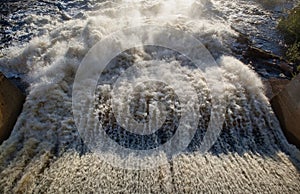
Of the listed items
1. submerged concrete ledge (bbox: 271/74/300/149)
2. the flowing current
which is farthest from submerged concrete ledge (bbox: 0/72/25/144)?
submerged concrete ledge (bbox: 271/74/300/149)

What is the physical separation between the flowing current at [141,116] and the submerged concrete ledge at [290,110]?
0.13 metres

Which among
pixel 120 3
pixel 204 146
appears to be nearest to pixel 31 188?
pixel 204 146

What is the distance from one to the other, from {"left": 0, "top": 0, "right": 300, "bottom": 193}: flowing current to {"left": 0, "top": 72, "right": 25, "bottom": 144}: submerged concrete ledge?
111 millimetres

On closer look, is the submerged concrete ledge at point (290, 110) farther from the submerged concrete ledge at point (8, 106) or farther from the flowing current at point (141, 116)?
the submerged concrete ledge at point (8, 106)

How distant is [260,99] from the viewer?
5.20 metres

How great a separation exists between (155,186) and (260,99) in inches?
96.3

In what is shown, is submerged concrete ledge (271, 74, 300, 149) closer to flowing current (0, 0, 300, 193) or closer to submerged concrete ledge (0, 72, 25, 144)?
flowing current (0, 0, 300, 193)

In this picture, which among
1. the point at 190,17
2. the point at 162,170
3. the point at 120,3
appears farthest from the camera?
the point at 120,3

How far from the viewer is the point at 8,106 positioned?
4637mm

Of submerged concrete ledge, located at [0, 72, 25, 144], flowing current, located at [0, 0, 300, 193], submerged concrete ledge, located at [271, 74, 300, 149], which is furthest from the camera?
submerged concrete ledge, located at [271, 74, 300, 149]

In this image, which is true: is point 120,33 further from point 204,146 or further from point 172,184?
point 172,184

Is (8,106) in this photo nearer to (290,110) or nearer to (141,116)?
(141,116)

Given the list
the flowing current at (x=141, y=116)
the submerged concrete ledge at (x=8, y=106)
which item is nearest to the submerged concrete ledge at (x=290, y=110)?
the flowing current at (x=141, y=116)

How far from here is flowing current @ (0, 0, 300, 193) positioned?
3.98 m
